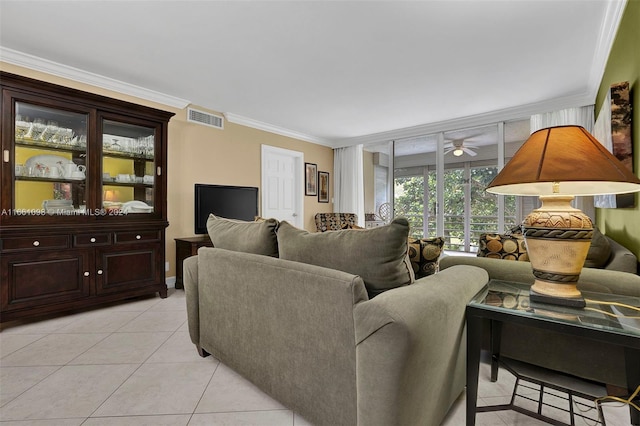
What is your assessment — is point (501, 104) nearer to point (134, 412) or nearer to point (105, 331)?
point (134, 412)

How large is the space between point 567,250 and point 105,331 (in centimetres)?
306

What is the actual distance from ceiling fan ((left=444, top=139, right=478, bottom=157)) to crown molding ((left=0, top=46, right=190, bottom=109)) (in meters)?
3.96

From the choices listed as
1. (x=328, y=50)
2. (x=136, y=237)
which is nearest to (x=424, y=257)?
(x=328, y=50)

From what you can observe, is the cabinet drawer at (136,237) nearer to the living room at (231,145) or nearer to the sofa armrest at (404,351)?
the living room at (231,145)

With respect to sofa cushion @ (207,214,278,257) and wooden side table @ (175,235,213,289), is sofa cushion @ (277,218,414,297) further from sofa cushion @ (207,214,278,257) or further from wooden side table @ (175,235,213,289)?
wooden side table @ (175,235,213,289)

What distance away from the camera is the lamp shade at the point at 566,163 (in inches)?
39.4

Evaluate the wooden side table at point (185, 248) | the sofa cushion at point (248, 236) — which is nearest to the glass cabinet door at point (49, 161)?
the wooden side table at point (185, 248)

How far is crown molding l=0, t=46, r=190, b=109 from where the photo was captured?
8.63 feet

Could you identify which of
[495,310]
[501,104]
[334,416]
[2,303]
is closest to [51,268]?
[2,303]

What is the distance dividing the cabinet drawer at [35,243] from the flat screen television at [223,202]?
4.81 feet

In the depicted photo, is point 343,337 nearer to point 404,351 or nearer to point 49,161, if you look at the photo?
point 404,351

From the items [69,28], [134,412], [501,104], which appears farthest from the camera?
[501,104]

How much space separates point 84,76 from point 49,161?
3.21ft

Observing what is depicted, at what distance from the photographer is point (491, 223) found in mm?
4414
